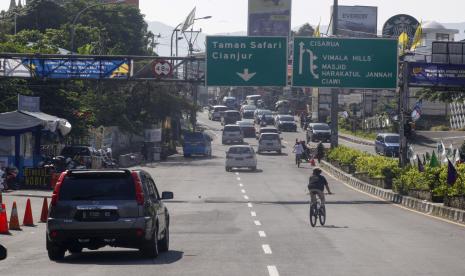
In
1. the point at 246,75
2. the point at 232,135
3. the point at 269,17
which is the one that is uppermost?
the point at 269,17

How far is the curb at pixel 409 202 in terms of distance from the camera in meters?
28.6

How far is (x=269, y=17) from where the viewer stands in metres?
166

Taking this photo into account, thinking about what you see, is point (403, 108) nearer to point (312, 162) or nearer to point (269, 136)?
point (312, 162)

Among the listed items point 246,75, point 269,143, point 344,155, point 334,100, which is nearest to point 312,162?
point 344,155

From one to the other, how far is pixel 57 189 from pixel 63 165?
28328mm

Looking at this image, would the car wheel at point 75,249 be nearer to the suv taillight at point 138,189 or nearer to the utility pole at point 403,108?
the suv taillight at point 138,189

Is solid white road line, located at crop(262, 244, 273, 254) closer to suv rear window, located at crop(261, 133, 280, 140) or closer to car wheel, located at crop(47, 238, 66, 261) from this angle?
car wheel, located at crop(47, 238, 66, 261)

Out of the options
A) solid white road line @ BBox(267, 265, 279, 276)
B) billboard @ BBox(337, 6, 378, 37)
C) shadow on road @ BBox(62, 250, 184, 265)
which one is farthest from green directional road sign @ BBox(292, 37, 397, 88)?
billboard @ BBox(337, 6, 378, 37)

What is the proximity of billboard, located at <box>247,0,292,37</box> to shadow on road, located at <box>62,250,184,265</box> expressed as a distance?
148 metres

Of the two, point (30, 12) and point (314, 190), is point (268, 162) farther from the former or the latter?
point (30, 12)

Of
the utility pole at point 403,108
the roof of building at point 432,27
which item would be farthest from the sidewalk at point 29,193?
the roof of building at point 432,27

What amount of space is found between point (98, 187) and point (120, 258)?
56.5 inches

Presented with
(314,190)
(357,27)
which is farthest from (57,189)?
(357,27)

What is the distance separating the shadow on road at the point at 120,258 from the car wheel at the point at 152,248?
0.10 m
